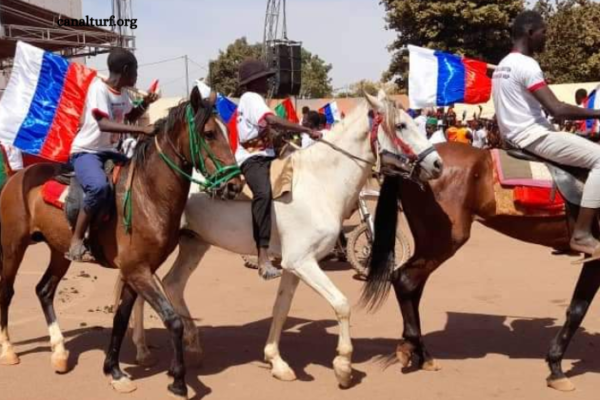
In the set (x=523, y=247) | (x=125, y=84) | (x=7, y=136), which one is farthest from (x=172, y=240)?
(x=523, y=247)

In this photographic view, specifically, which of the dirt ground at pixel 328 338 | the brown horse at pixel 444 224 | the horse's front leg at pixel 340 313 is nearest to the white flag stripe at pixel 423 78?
the dirt ground at pixel 328 338

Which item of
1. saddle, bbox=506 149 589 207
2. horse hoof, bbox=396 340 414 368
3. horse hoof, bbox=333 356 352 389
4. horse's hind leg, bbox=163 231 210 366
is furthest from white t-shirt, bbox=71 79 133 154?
saddle, bbox=506 149 589 207

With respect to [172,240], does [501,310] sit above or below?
below

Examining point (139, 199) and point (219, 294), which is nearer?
point (139, 199)

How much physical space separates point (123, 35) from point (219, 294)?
62.0ft

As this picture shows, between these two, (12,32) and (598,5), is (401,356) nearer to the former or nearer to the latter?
(12,32)

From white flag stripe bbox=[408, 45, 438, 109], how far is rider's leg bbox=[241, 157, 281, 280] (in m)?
3.89

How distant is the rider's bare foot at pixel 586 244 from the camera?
15.9ft

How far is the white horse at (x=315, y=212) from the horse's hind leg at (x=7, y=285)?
1.16 meters

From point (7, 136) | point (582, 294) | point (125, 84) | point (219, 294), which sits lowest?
point (219, 294)

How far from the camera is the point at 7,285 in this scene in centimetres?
576

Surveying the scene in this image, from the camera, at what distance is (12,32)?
75.9 feet

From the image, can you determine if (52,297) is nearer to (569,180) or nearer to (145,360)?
(145,360)

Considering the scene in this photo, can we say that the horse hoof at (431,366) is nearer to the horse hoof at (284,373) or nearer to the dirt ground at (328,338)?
the dirt ground at (328,338)
